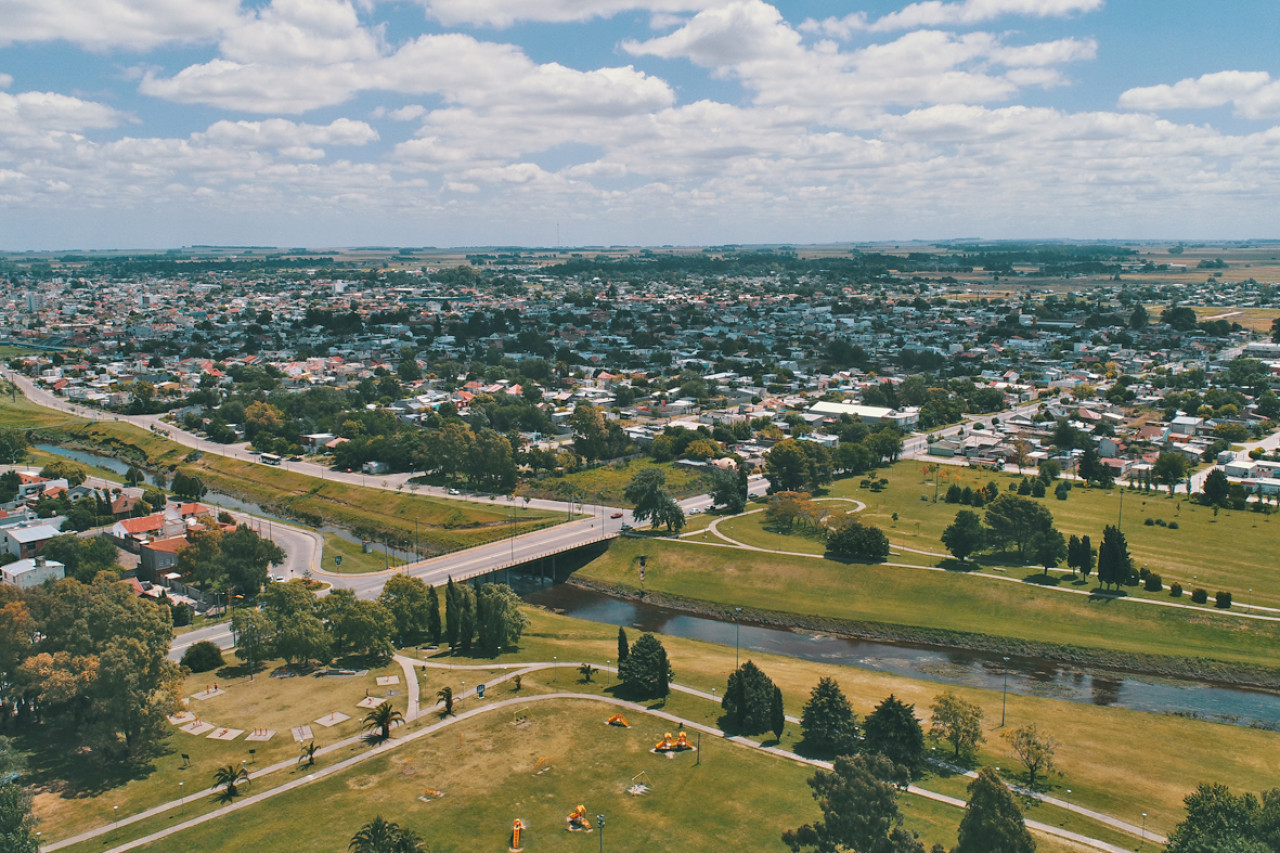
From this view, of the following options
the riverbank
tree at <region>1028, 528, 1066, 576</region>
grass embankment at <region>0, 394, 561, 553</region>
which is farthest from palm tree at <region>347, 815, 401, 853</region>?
tree at <region>1028, 528, 1066, 576</region>

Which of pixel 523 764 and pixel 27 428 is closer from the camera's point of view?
pixel 523 764

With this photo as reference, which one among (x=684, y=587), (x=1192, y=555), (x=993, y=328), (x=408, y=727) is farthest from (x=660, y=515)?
(x=993, y=328)

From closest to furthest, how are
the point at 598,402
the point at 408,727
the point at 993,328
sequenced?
the point at 408,727 < the point at 598,402 < the point at 993,328

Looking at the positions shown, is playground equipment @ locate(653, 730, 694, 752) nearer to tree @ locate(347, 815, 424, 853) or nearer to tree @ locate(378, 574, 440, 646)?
tree @ locate(347, 815, 424, 853)

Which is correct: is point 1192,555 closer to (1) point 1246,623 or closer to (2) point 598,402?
(1) point 1246,623

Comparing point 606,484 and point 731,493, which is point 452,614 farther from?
point 606,484

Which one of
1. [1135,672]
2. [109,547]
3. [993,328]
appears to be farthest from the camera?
[993,328]
